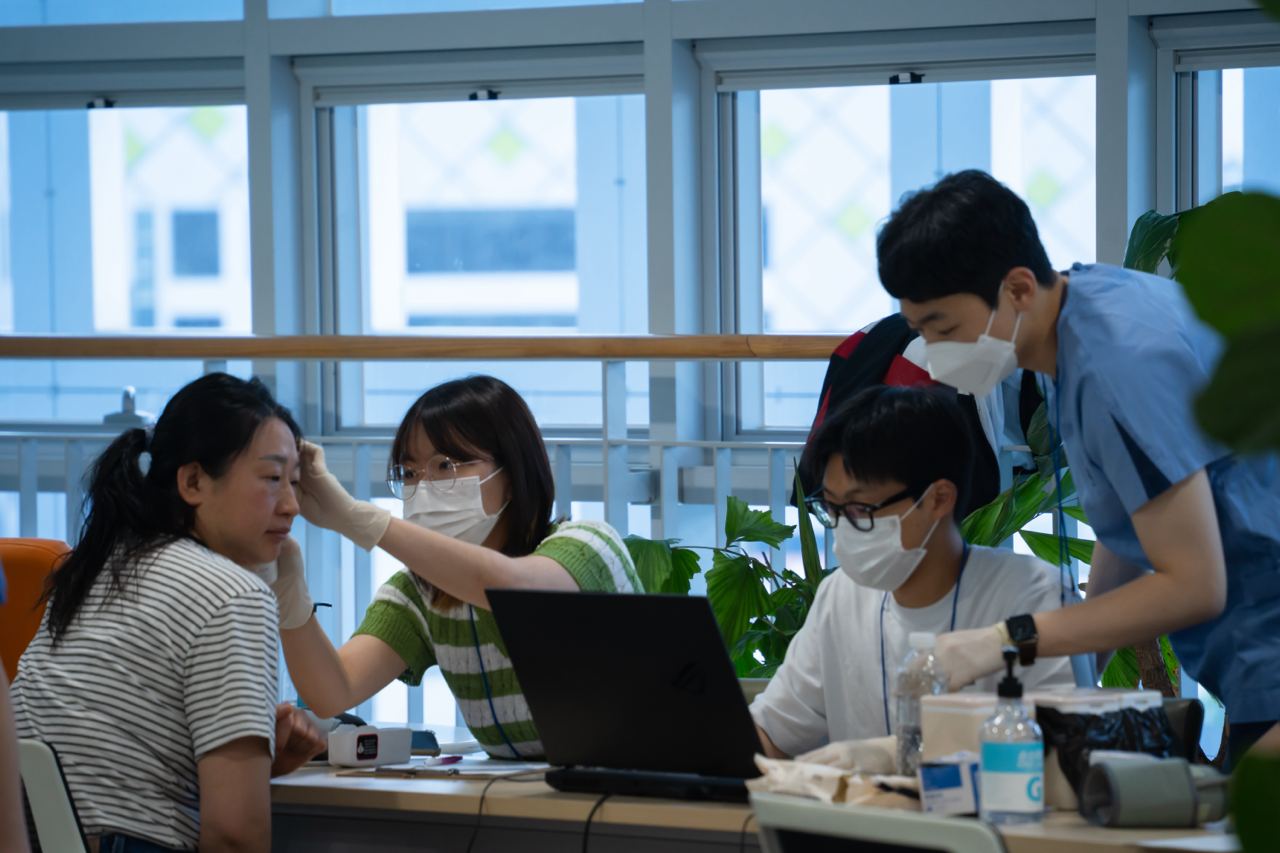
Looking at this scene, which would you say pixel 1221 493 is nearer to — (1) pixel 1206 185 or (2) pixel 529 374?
(1) pixel 1206 185

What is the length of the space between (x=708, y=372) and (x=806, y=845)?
114 inches

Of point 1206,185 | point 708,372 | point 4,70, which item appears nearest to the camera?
point 1206,185

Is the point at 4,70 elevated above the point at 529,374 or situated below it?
above

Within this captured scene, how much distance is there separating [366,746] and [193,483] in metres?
0.40

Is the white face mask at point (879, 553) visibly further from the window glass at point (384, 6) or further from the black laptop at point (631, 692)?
the window glass at point (384, 6)

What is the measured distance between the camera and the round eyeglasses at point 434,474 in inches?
87.0

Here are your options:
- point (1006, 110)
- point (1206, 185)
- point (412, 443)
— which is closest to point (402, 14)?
point (1006, 110)

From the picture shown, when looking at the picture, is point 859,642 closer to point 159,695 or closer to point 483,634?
point 483,634

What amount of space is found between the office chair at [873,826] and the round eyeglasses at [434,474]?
0.91 meters

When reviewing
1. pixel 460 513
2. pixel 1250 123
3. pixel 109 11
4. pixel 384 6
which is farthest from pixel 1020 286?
pixel 109 11

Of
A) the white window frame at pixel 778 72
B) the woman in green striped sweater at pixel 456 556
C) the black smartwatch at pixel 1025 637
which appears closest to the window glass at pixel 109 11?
the white window frame at pixel 778 72

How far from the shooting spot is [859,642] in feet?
6.24

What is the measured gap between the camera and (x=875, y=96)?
4.25 metres

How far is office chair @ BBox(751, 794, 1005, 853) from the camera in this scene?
1285mm
